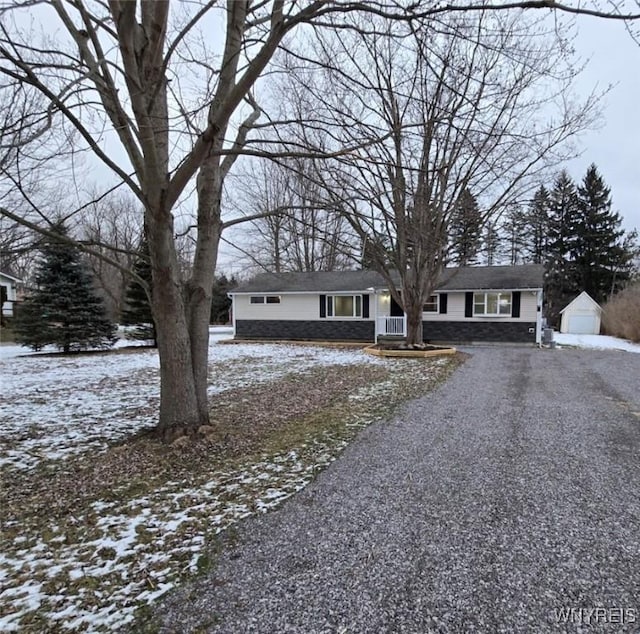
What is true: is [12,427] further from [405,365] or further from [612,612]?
[405,365]

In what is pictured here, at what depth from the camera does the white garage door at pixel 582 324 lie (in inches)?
898

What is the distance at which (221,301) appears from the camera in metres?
34.9

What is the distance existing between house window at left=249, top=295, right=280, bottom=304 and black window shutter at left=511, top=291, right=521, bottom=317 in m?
9.69

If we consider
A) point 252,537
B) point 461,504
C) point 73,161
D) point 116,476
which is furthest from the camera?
point 73,161

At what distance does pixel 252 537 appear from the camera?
99.8 inches

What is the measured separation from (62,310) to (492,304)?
15.4 meters

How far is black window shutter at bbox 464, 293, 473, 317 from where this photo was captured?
15.4 metres

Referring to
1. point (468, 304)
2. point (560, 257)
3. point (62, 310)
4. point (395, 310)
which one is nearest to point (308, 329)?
point (395, 310)

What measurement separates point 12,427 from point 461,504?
529cm

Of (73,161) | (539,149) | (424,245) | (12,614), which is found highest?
(539,149)

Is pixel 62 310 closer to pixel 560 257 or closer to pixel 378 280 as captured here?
pixel 378 280

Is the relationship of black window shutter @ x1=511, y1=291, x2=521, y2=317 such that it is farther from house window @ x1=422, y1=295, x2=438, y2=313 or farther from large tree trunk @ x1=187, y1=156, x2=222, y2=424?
large tree trunk @ x1=187, y1=156, x2=222, y2=424

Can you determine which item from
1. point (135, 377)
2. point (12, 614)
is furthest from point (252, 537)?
point (135, 377)

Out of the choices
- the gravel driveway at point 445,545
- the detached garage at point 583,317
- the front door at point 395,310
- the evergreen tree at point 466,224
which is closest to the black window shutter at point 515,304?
the evergreen tree at point 466,224
